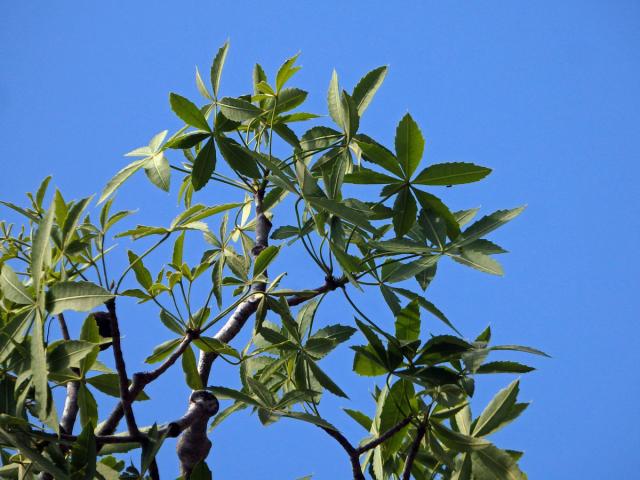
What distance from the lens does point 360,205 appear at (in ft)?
2.99

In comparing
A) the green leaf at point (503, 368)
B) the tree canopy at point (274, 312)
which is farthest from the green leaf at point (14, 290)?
the green leaf at point (503, 368)

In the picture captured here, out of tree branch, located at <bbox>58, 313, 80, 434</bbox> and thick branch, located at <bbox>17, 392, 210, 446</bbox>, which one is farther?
tree branch, located at <bbox>58, 313, 80, 434</bbox>

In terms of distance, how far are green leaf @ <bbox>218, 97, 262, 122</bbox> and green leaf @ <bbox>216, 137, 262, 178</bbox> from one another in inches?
1.4

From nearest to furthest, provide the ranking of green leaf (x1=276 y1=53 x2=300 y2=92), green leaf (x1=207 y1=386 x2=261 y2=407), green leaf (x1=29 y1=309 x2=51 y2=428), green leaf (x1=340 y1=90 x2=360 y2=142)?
1. green leaf (x1=29 y1=309 x2=51 y2=428)
2. green leaf (x1=207 y1=386 x2=261 y2=407)
3. green leaf (x1=340 y1=90 x2=360 y2=142)
4. green leaf (x1=276 y1=53 x2=300 y2=92)

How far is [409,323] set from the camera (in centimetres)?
93

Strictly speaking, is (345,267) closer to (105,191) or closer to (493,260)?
(493,260)

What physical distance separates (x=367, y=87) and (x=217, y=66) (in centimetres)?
21

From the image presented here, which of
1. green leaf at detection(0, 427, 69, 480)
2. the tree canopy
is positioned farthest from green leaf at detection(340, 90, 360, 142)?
green leaf at detection(0, 427, 69, 480)

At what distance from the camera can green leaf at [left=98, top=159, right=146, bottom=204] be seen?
38.8 inches

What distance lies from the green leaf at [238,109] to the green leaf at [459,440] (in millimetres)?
450

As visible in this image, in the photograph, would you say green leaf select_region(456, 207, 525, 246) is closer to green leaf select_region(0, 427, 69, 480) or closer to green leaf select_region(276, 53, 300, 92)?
green leaf select_region(276, 53, 300, 92)

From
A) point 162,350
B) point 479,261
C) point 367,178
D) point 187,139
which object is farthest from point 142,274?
point 479,261

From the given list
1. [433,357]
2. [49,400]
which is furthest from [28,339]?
[433,357]

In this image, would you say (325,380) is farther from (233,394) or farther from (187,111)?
(187,111)
